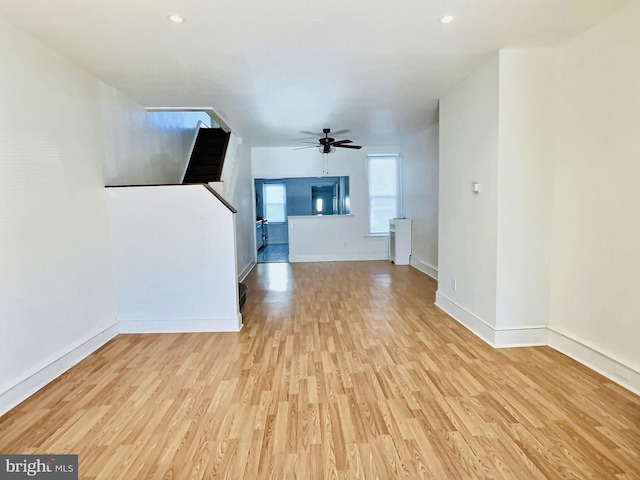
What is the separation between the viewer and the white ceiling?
2.19 m

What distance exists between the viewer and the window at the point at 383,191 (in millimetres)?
7988

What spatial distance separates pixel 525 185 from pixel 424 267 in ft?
11.9

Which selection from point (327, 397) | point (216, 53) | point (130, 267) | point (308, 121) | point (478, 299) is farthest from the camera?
point (308, 121)

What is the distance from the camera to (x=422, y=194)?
21.8ft

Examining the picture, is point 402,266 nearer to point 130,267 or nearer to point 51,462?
point 130,267

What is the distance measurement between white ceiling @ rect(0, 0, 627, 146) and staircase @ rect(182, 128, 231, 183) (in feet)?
6.50

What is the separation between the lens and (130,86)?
11.6 ft

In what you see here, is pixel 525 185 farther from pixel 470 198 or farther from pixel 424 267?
pixel 424 267

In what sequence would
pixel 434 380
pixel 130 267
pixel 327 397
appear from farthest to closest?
pixel 130 267 → pixel 434 380 → pixel 327 397

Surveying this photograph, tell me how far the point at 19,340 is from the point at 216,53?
2.66 m

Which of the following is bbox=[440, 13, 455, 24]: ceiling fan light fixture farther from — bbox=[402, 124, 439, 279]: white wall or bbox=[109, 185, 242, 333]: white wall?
bbox=[402, 124, 439, 279]: white wall

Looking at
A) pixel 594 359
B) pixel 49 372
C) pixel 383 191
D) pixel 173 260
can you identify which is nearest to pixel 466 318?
pixel 594 359

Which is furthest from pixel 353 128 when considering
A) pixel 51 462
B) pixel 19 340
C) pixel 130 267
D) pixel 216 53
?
pixel 51 462

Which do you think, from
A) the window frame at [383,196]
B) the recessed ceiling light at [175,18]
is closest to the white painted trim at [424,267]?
the window frame at [383,196]
